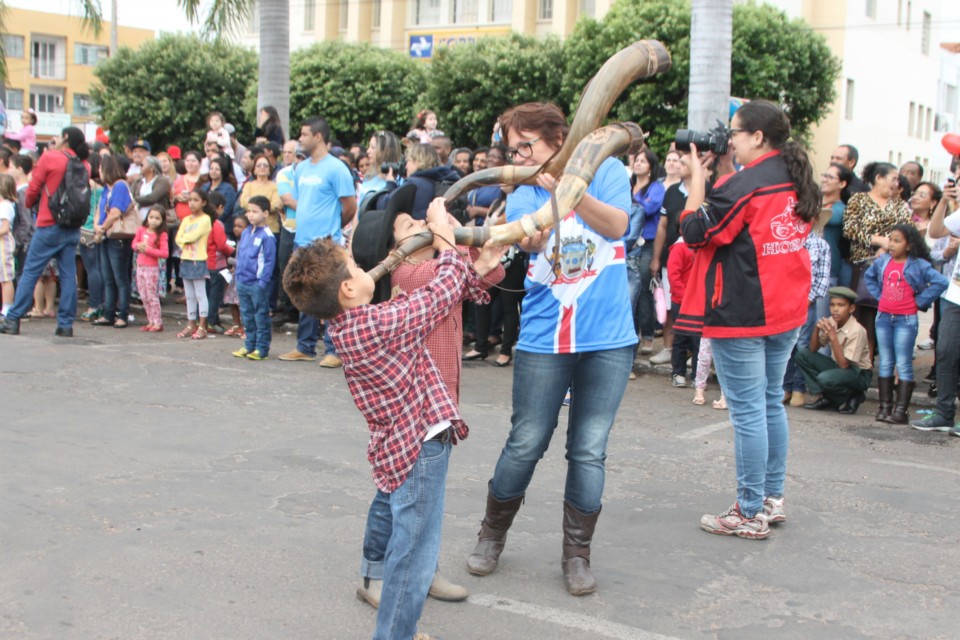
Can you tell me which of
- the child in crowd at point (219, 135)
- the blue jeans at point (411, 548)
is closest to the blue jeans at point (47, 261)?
the child in crowd at point (219, 135)

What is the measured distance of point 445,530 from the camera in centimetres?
516

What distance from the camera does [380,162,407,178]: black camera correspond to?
973 centimetres

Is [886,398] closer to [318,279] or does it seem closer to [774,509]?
[774,509]

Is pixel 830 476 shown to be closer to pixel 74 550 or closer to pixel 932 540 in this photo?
A: pixel 932 540

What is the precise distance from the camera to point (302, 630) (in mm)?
3996

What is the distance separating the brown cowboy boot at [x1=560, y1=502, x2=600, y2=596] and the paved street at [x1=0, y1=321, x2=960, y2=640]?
87 millimetres

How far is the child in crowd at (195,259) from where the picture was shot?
11.8 meters

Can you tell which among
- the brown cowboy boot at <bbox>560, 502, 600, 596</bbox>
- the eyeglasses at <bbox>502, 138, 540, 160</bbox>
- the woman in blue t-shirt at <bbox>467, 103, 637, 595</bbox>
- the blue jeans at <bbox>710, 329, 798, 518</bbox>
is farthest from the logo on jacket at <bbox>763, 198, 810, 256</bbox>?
the brown cowboy boot at <bbox>560, 502, 600, 596</bbox>

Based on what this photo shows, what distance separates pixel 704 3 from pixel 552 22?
36502mm

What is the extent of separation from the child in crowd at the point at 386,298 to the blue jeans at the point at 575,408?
1.08 feet

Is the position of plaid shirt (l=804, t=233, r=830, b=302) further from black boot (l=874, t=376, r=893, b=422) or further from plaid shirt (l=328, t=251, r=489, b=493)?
plaid shirt (l=328, t=251, r=489, b=493)

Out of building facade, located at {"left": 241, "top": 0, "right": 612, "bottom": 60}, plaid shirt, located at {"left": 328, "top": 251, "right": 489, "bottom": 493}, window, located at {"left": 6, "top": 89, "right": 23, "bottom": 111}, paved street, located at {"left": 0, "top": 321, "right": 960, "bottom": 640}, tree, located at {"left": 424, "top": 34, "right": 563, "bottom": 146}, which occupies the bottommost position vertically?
paved street, located at {"left": 0, "top": 321, "right": 960, "bottom": 640}

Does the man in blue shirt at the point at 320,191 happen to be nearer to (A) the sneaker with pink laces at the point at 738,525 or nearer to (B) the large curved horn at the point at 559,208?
(A) the sneaker with pink laces at the point at 738,525

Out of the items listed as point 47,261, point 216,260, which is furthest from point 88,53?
point 216,260
